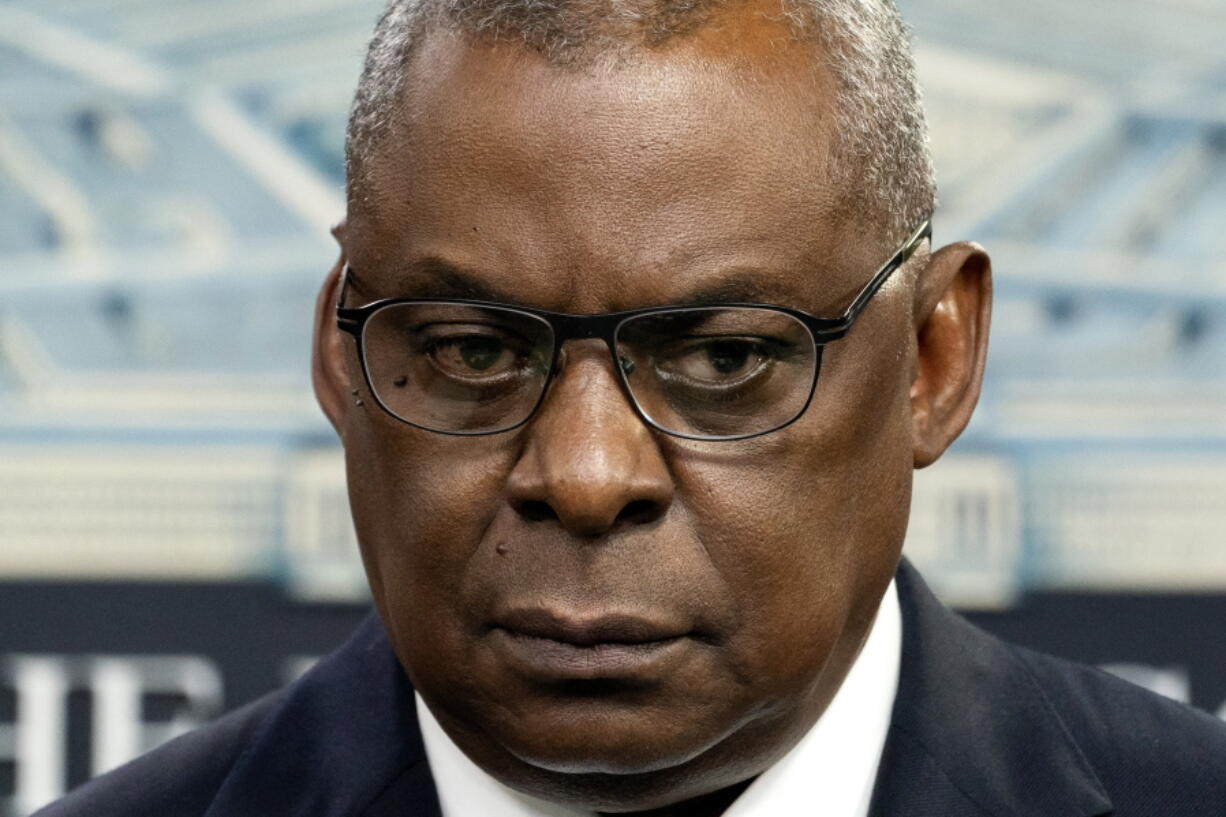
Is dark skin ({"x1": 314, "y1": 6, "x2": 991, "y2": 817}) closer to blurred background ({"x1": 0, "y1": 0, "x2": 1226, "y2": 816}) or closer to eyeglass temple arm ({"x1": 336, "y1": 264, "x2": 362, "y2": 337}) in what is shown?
eyeglass temple arm ({"x1": 336, "y1": 264, "x2": 362, "y2": 337})

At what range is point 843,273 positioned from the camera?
1438 millimetres

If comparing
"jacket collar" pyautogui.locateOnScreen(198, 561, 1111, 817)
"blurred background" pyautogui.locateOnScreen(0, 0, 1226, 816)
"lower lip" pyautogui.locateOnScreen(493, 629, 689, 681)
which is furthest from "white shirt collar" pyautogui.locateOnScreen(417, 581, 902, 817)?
"blurred background" pyautogui.locateOnScreen(0, 0, 1226, 816)

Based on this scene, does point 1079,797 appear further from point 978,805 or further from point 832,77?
point 832,77

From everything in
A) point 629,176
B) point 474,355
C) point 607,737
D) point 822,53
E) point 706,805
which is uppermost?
point 822,53

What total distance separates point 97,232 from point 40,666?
0.72m

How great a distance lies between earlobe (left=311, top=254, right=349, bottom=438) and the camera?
1660 millimetres

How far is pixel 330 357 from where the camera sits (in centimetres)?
168

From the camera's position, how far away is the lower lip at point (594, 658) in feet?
4.43

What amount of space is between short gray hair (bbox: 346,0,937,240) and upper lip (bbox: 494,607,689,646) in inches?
15.1

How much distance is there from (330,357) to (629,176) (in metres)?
0.45

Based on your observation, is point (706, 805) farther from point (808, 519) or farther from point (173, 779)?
point (173, 779)

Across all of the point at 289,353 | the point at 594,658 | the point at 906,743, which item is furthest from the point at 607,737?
the point at 289,353

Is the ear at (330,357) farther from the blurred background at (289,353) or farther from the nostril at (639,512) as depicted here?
the blurred background at (289,353)

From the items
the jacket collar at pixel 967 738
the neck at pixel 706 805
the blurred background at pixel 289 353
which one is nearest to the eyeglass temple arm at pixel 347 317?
the neck at pixel 706 805
